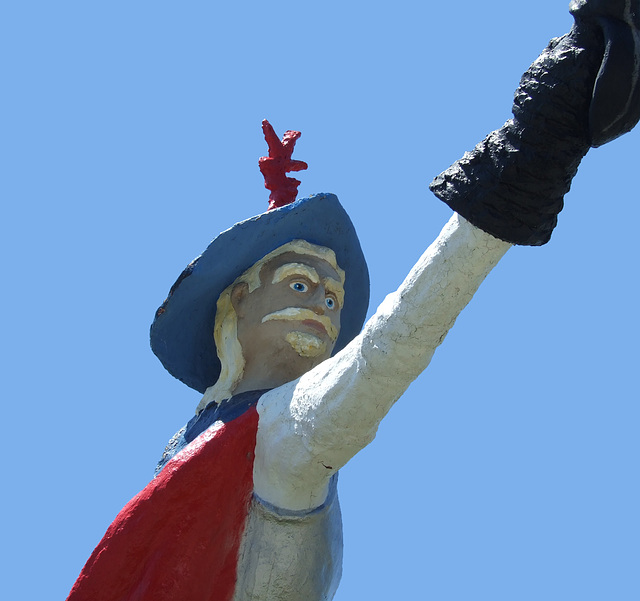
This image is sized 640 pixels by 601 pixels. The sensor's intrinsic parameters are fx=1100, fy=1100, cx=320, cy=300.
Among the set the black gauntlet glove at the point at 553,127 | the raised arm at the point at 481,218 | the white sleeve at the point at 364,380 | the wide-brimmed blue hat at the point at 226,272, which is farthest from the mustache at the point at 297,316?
the black gauntlet glove at the point at 553,127

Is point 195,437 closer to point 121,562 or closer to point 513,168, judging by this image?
point 121,562

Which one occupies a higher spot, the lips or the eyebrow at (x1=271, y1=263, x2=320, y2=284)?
the eyebrow at (x1=271, y1=263, x2=320, y2=284)

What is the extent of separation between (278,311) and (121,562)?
1.09m

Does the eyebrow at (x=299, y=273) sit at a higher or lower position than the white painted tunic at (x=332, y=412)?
higher

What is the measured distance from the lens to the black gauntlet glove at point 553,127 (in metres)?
2.76

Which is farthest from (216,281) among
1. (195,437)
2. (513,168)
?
(513,168)

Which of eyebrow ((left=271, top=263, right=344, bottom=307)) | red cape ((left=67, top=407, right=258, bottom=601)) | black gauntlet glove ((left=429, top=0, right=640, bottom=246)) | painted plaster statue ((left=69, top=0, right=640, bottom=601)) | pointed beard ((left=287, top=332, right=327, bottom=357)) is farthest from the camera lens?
eyebrow ((left=271, top=263, right=344, bottom=307))

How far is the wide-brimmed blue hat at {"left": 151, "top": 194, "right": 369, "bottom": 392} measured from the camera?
4.15 m

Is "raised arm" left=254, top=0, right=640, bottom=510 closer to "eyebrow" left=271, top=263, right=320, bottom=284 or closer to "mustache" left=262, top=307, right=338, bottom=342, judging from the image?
"mustache" left=262, top=307, right=338, bottom=342

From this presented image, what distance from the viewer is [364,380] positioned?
10.8 ft

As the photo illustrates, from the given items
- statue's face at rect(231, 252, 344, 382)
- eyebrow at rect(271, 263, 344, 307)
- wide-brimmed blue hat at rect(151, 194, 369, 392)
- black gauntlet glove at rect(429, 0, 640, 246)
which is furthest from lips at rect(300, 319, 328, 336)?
black gauntlet glove at rect(429, 0, 640, 246)

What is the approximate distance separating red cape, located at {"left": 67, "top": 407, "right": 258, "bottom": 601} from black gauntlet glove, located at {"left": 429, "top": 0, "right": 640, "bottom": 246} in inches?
48.1

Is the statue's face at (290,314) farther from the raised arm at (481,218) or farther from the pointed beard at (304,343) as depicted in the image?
the raised arm at (481,218)

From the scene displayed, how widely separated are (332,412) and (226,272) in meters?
1.00
